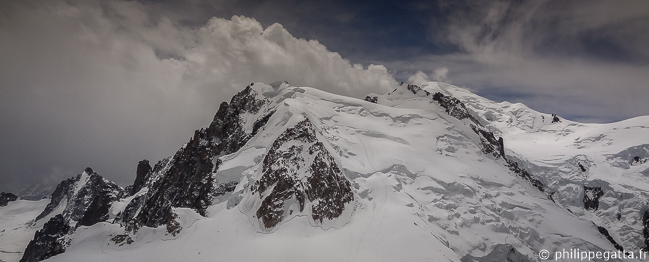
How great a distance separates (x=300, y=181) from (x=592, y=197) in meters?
131

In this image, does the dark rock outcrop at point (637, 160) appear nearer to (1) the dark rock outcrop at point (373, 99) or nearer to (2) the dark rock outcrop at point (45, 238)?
(1) the dark rock outcrop at point (373, 99)

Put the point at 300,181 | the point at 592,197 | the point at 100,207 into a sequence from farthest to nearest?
the point at 100,207, the point at 592,197, the point at 300,181

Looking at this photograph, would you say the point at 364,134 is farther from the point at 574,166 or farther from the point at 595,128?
the point at 595,128

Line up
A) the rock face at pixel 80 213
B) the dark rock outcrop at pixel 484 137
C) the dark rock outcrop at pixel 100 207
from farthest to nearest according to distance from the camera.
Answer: the rock face at pixel 80 213, the dark rock outcrop at pixel 100 207, the dark rock outcrop at pixel 484 137

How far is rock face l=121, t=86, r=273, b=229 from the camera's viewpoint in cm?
7725

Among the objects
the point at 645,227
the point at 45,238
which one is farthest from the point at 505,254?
the point at 45,238

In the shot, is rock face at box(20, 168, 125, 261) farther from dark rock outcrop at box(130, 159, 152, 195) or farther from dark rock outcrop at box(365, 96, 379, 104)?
dark rock outcrop at box(365, 96, 379, 104)

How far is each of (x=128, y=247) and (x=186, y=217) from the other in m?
10.3

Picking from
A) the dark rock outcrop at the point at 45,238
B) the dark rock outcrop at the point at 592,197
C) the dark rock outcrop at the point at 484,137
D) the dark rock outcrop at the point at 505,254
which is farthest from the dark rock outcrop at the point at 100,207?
the dark rock outcrop at the point at 592,197

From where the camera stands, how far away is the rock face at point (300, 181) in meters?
61.1

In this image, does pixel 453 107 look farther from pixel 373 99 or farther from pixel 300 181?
pixel 300 181

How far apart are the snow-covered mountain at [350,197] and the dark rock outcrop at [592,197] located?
1.54ft

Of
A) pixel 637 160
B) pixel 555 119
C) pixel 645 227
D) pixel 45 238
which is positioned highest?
pixel 555 119

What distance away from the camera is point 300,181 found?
212 ft
